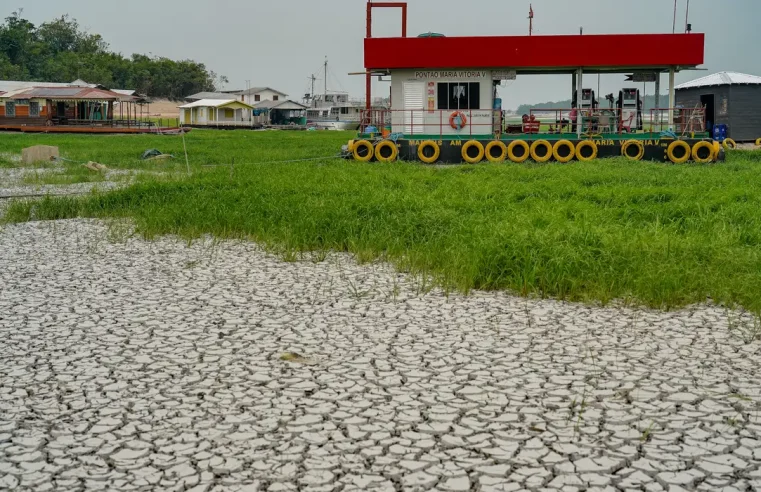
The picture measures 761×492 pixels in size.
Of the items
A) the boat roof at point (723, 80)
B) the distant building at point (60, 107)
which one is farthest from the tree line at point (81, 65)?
the boat roof at point (723, 80)

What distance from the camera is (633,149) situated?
1944 centimetres

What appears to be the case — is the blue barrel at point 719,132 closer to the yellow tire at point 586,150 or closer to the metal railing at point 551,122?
the metal railing at point 551,122

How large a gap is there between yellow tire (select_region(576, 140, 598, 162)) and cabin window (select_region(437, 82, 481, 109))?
2.79 meters

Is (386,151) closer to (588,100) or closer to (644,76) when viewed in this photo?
(588,100)

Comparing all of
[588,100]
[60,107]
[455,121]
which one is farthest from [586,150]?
[60,107]

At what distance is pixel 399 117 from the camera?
2083 cm

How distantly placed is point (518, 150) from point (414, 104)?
298cm

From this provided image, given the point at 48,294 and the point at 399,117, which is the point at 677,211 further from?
the point at 399,117

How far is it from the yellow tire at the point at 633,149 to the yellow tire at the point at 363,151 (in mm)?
6124

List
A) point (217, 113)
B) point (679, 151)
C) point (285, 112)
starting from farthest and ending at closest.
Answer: point (285, 112) < point (217, 113) < point (679, 151)

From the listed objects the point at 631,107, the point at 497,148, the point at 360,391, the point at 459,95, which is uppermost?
the point at 459,95

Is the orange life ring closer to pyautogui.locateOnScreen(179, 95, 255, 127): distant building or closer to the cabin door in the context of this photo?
the cabin door

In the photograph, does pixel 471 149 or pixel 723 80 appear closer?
pixel 471 149

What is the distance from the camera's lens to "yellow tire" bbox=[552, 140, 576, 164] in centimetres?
1947
